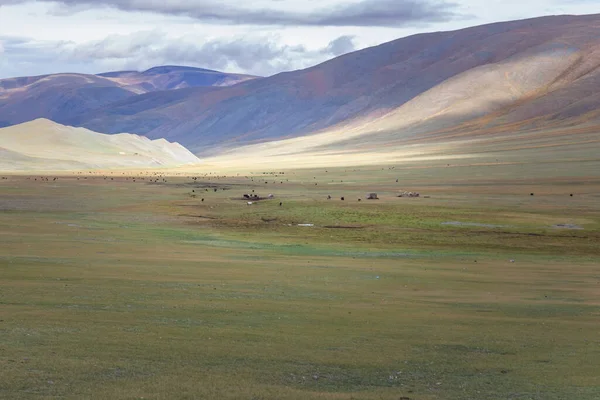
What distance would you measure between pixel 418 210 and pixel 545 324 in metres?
43.1

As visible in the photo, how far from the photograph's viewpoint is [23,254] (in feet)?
109

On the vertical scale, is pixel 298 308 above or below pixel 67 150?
below

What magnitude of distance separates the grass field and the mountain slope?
9768cm

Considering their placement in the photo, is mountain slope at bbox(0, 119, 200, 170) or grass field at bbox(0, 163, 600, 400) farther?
mountain slope at bbox(0, 119, 200, 170)

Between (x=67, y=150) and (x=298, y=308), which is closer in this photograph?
(x=298, y=308)

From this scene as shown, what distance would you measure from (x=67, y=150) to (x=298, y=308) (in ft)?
508

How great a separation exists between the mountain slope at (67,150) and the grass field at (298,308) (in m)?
97.7

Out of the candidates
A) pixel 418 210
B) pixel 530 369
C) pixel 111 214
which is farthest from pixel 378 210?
pixel 530 369

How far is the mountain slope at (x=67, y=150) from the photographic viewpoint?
154m

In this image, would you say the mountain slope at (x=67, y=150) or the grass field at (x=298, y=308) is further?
the mountain slope at (x=67, y=150)

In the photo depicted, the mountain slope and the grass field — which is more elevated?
the mountain slope

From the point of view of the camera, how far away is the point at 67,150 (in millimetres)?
172625

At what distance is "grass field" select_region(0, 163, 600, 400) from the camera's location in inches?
623

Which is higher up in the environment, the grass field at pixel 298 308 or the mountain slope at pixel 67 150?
the mountain slope at pixel 67 150
